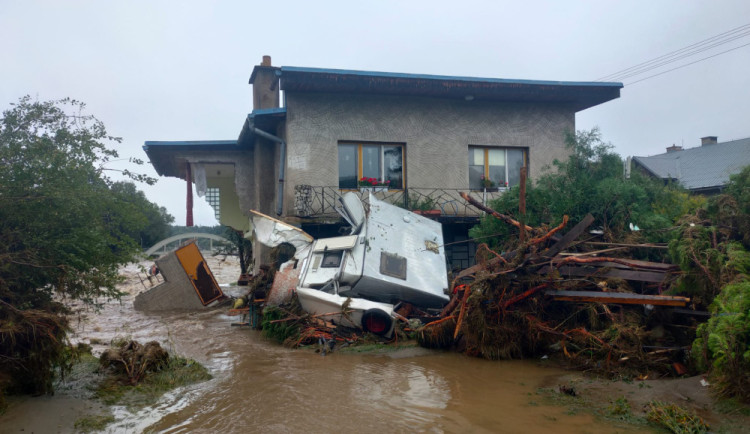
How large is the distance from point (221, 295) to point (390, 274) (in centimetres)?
711

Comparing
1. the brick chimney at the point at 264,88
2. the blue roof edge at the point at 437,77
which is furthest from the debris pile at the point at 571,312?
the brick chimney at the point at 264,88

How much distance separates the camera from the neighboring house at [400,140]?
45.1 ft

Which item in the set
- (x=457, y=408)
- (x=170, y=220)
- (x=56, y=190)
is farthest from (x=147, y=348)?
(x=170, y=220)

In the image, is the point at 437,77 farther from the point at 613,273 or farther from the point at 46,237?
the point at 46,237

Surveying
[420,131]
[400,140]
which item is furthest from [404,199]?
[420,131]

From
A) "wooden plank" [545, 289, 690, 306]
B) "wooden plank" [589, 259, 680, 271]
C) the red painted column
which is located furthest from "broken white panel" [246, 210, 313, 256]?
"wooden plank" [589, 259, 680, 271]

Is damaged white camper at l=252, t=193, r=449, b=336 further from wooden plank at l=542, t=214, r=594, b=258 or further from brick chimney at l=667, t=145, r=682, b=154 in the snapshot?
brick chimney at l=667, t=145, r=682, b=154

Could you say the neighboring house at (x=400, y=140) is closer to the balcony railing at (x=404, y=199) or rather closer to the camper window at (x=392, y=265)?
the balcony railing at (x=404, y=199)

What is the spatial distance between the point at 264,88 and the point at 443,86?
19.8 ft

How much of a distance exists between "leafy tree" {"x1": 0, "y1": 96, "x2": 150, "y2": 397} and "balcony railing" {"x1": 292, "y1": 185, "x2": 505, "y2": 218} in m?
Answer: 6.74

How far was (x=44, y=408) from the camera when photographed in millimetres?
5742

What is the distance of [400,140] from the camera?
14516mm

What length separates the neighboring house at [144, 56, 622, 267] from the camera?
13.7m

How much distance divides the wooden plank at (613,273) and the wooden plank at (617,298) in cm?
41
